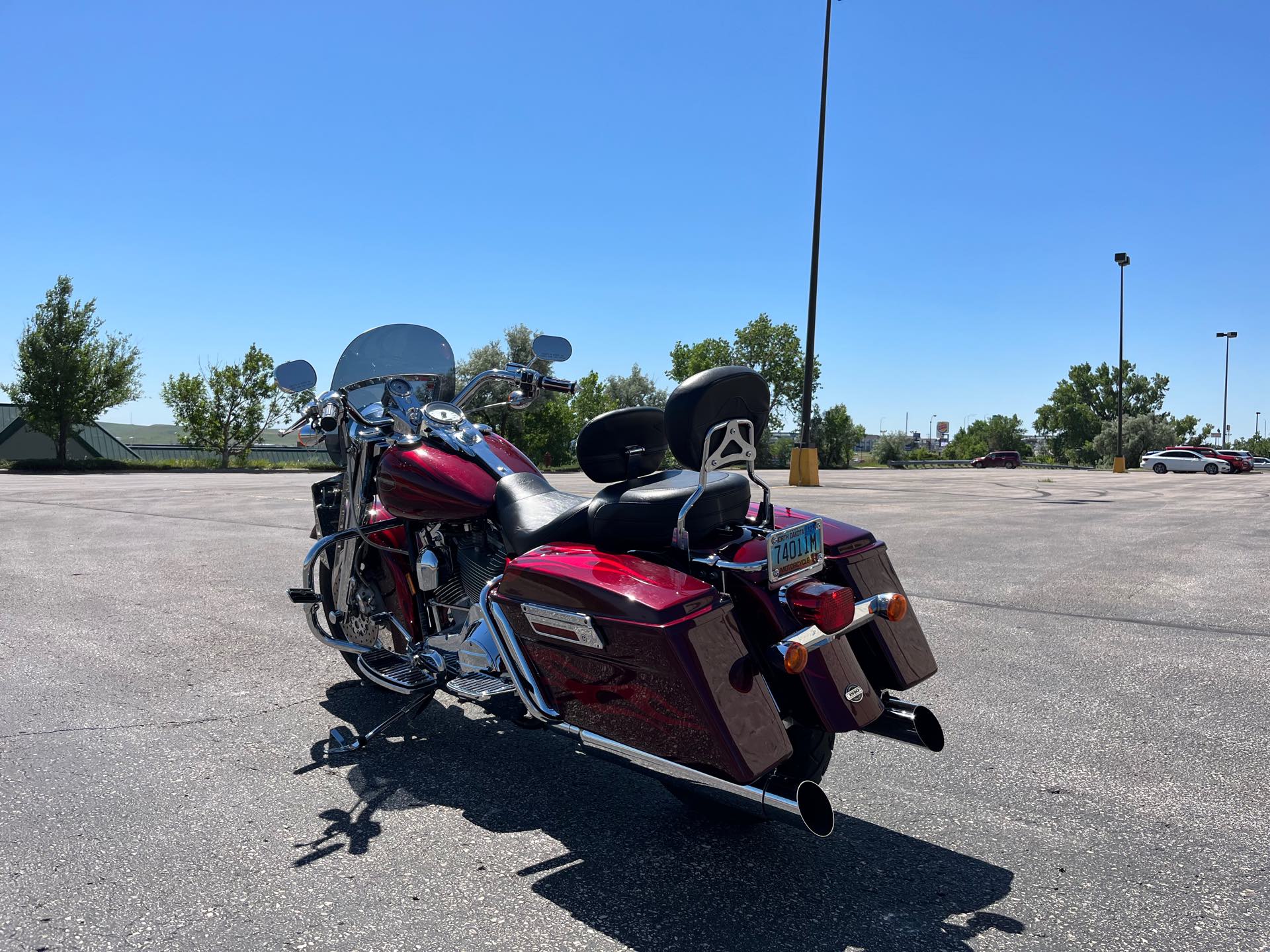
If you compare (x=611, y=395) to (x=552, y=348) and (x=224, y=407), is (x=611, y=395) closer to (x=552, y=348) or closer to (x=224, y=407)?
Answer: (x=224, y=407)

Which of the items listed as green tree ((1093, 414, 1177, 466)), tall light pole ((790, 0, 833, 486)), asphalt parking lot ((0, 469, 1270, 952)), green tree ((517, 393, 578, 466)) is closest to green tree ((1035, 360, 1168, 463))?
green tree ((1093, 414, 1177, 466))

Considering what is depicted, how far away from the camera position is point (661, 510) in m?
2.87

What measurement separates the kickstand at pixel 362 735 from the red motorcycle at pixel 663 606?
0.5 inches

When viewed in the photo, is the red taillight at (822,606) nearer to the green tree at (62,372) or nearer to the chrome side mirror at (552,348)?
the chrome side mirror at (552,348)

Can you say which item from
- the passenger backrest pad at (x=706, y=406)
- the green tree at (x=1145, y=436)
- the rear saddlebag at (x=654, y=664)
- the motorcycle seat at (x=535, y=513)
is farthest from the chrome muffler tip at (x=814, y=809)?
the green tree at (x=1145, y=436)

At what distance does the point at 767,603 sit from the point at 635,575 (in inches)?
16.0

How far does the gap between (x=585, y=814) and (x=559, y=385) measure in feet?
→ 6.65

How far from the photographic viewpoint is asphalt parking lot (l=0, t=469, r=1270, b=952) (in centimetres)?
248

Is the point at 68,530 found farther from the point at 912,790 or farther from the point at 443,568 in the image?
the point at 912,790

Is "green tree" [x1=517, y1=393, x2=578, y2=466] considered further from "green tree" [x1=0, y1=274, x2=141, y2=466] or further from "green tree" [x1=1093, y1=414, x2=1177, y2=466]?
"green tree" [x1=1093, y1=414, x2=1177, y2=466]

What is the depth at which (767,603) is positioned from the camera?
2676 millimetres

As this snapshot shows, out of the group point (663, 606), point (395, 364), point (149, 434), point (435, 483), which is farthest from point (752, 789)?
point (149, 434)

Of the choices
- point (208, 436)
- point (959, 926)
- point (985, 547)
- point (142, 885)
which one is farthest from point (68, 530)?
point (208, 436)

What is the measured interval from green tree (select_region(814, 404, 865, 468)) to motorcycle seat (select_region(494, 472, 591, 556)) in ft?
186
